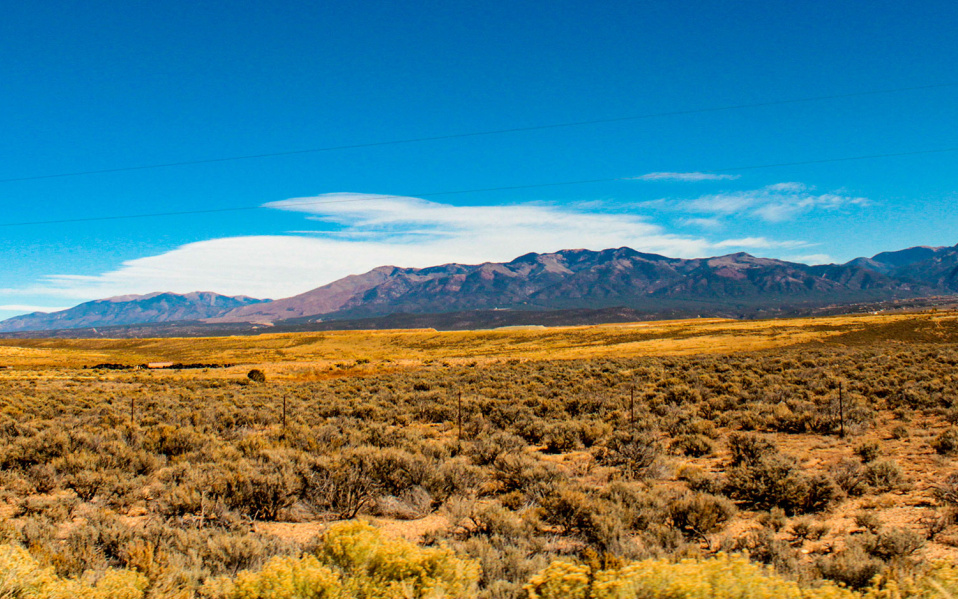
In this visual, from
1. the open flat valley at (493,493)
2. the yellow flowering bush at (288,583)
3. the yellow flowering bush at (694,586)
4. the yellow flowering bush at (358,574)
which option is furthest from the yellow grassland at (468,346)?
the yellow flowering bush at (694,586)

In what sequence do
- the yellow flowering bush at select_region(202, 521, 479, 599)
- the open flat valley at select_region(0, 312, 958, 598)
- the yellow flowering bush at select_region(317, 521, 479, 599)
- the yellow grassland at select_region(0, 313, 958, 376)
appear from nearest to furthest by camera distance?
the yellow flowering bush at select_region(202, 521, 479, 599) → the yellow flowering bush at select_region(317, 521, 479, 599) → the open flat valley at select_region(0, 312, 958, 598) → the yellow grassland at select_region(0, 313, 958, 376)

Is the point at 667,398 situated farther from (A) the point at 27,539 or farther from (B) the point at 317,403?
(A) the point at 27,539

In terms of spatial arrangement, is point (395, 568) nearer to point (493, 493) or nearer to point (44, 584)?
point (44, 584)

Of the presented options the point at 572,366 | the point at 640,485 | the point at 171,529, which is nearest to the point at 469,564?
the point at 171,529

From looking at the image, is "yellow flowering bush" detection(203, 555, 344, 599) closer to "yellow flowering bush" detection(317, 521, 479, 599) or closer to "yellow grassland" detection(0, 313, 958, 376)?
"yellow flowering bush" detection(317, 521, 479, 599)

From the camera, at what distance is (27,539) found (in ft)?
24.2

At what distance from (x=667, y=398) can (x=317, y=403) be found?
1471cm

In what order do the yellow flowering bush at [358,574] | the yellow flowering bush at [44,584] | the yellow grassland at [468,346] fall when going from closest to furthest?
1. the yellow flowering bush at [44,584]
2. the yellow flowering bush at [358,574]
3. the yellow grassland at [468,346]

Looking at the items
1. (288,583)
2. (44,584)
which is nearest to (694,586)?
(288,583)

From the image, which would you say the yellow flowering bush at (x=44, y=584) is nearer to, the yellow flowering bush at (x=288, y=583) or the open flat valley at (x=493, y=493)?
the open flat valley at (x=493, y=493)

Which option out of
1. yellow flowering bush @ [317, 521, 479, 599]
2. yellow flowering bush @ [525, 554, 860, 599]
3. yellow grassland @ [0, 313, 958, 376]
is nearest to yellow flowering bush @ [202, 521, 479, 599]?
yellow flowering bush @ [317, 521, 479, 599]

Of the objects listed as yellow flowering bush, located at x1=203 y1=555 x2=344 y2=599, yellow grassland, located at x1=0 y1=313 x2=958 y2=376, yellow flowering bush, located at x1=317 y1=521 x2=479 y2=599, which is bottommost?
yellow grassland, located at x1=0 y1=313 x2=958 y2=376

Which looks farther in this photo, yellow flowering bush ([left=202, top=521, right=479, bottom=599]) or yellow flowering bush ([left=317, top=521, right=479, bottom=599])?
yellow flowering bush ([left=317, top=521, right=479, bottom=599])

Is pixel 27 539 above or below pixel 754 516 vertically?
above
